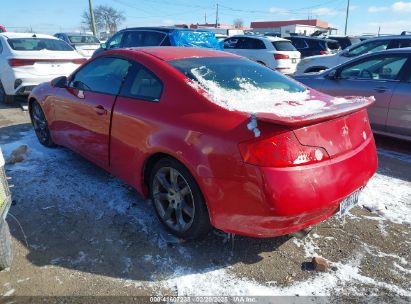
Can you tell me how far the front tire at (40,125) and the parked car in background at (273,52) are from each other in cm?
837

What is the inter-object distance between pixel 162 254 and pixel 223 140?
1118mm

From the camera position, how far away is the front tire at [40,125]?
5.11 m

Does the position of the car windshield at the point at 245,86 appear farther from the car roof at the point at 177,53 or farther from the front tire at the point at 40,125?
the front tire at the point at 40,125

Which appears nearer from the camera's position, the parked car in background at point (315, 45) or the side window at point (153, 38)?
the side window at point (153, 38)

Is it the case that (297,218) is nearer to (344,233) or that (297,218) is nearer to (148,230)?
(344,233)

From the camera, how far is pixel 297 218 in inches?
96.3

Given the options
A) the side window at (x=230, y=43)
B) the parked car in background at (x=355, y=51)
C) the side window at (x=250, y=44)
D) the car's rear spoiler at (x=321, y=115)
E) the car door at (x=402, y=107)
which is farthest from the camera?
the side window at (x=230, y=43)

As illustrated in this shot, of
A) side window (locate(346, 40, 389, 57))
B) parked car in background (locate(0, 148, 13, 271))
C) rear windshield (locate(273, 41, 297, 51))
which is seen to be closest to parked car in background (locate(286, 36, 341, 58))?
rear windshield (locate(273, 41, 297, 51))

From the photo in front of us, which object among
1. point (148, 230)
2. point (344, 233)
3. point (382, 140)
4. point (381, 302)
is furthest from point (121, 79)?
point (382, 140)

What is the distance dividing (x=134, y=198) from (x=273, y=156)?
1924 mm

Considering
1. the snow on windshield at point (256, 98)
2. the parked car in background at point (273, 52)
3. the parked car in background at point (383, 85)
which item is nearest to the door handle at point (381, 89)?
the parked car in background at point (383, 85)

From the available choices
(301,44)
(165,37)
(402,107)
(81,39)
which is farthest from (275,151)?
(81,39)

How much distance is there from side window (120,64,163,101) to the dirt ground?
112 centimetres

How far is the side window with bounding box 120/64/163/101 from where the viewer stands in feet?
10.1
